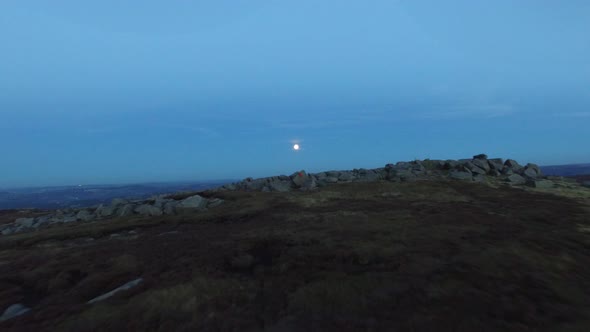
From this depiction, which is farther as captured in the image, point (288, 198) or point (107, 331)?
point (288, 198)

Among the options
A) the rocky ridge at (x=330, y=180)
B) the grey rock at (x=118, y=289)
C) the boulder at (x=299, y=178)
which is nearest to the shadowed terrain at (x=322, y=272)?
the grey rock at (x=118, y=289)

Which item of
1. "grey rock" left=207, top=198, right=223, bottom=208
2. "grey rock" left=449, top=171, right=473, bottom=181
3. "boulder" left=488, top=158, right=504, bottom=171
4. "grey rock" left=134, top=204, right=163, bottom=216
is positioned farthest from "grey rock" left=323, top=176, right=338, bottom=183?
"boulder" left=488, top=158, right=504, bottom=171

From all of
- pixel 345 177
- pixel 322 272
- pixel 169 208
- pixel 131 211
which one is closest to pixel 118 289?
pixel 322 272

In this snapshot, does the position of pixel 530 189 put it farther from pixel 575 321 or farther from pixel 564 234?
pixel 575 321

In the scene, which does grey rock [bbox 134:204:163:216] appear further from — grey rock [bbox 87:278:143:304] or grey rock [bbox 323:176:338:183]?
grey rock [bbox 323:176:338:183]

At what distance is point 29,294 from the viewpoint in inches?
320

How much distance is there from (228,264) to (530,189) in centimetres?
2426

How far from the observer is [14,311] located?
6.98 meters

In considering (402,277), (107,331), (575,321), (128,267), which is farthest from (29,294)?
(575,321)

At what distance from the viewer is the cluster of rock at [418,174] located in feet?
86.7

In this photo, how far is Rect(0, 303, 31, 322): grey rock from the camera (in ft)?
21.9

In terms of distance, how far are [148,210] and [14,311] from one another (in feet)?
43.9

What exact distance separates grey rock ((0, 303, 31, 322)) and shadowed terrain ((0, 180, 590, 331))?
0.32 meters

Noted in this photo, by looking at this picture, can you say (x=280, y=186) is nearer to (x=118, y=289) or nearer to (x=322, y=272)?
(x=322, y=272)
